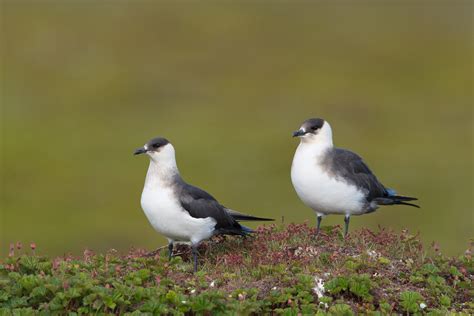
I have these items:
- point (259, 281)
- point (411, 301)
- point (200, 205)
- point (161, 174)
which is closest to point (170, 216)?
point (200, 205)

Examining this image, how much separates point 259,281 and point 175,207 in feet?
5.47

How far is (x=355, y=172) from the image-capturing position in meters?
13.0

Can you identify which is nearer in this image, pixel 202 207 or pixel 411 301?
pixel 411 301

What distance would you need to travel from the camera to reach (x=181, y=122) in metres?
38.1

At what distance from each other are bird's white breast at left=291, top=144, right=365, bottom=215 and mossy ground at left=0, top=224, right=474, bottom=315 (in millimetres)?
579

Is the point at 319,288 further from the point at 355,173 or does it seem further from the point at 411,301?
the point at 355,173

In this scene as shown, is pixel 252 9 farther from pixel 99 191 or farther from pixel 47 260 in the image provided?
pixel 47 260

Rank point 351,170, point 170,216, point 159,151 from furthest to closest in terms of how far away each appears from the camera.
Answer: point 351,170 < point 159,151 < point 170,216

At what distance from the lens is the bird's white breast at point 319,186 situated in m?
12.5

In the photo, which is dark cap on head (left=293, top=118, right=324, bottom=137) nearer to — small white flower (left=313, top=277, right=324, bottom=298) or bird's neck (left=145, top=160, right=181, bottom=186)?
bird's neck (left=145, top=160, right=181, bottom=186)

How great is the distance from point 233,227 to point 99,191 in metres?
21.0

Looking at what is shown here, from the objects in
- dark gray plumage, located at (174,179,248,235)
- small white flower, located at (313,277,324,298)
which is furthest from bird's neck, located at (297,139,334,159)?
small white flower, located at (313,277,324,298)

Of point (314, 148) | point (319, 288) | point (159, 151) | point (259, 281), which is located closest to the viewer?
point (319, 288)

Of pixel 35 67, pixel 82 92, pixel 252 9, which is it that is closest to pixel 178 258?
pixel 82 92
